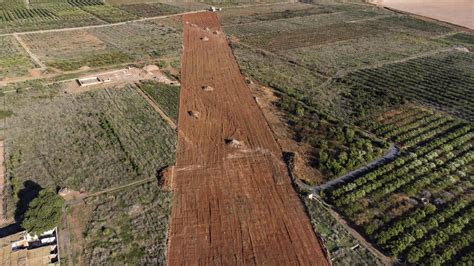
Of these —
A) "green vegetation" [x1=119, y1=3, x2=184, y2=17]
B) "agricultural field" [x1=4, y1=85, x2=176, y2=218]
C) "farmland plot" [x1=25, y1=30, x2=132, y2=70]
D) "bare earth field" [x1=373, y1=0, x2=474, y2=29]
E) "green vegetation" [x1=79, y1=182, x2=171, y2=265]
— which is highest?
"green vegetation" [x1=119, y1=3, x2=184, y2=17]

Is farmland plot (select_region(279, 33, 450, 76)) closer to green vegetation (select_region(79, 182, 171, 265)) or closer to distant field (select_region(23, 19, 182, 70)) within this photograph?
distant field (select_region(23, 19, 182, 70))

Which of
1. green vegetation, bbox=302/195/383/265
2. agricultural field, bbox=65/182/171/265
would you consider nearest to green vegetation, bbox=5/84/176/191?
agricultural field, bbox=65/182/171/265

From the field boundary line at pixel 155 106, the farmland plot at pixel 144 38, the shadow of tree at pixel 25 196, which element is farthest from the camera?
the farmland plot at pixel 144 38

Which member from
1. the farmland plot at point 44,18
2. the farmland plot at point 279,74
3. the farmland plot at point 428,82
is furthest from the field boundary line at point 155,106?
the farmland plot at point 44,18

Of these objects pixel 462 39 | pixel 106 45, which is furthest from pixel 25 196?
pixel 462 39

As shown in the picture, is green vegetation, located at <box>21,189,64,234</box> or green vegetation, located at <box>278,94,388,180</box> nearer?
green vegetation, located at <box>21,189,64,234</box>

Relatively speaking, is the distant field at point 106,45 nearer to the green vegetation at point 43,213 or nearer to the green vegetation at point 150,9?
the green vegetation at point 150,9

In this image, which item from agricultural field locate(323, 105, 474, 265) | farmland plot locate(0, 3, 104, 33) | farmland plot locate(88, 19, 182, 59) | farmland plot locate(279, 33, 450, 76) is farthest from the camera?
farmland plot locate(0, 3, 104, 33)
